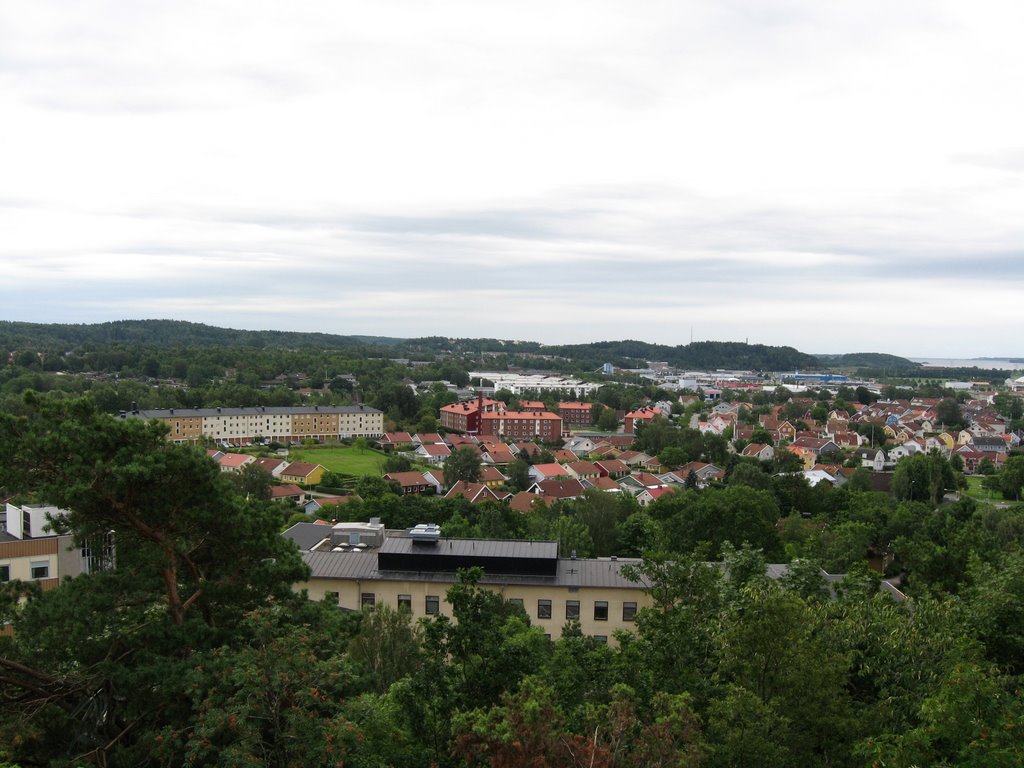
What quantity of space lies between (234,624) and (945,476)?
47721 millimetres

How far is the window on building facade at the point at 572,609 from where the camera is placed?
19.5 m

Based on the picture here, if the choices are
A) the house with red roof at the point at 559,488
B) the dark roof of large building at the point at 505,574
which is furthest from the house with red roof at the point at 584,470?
the dark roof of large building at the point at 505,574

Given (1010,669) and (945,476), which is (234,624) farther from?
(945,476)

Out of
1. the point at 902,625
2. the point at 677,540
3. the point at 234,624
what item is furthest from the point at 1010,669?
the point at 677,540

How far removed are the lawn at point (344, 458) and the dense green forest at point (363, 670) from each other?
44396 millimetres

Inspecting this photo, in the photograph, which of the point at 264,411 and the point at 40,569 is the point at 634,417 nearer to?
the point at 264,411

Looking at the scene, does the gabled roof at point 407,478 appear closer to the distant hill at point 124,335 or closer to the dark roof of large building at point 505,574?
the dark roof of large building at point 505,574

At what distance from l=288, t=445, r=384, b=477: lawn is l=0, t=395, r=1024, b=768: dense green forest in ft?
146

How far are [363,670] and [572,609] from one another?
10.4 meters

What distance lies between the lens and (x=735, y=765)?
7.32 metres

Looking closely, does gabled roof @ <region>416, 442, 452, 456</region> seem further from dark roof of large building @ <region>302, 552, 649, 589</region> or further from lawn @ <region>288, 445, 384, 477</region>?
dark roof of large building @ <region>302, 552, 649, 589</region>

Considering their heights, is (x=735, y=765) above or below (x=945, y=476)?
above

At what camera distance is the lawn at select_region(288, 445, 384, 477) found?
56000 millimetres

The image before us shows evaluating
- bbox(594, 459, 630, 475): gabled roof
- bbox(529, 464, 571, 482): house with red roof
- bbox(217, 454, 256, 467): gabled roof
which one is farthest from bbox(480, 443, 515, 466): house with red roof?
bbox(217, 454, 256, 467): gabled roof
